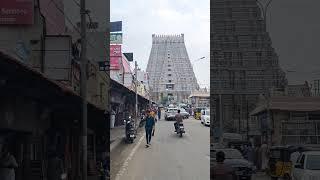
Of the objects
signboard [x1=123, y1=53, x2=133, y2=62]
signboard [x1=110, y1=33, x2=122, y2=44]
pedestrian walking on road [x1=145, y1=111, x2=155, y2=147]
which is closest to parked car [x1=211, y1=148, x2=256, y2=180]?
signboard [x1=123, y1=53, x2=133, y2=62]

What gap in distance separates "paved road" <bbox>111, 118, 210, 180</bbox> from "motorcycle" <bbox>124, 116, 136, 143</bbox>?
90mm

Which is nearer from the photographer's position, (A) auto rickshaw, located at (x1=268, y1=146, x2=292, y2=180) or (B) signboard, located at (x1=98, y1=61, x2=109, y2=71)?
(A) auto rickshaw, located at (x1=268, y1=146, x2=292, y2=180)

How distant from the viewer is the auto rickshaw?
17.1ft

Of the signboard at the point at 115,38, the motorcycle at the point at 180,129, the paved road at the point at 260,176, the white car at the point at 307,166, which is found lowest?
the paved road at the point at 260,176

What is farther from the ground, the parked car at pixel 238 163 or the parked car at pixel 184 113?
the parked car at pixel 184 113

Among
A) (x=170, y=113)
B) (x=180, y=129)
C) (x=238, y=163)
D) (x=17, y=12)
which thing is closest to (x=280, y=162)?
(x=238, y=163)

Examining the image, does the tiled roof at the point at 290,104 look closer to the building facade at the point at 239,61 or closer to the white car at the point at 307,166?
the building facade at the point at 239,61

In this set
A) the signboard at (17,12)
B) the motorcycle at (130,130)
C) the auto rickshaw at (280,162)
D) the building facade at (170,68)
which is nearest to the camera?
the auto rickshaw at (280,162)

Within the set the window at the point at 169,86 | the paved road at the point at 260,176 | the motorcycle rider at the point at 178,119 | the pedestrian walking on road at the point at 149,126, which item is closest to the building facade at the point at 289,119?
the paved road at the point at 260,176

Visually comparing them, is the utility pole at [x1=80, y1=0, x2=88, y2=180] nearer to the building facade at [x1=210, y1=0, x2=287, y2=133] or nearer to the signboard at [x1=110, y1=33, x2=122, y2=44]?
the signboard at [x1=110, y1=33, x2=122, y2=44]

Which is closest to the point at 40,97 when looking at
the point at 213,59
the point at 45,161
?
the point at 45,161

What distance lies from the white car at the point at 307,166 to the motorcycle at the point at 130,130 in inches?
88.8

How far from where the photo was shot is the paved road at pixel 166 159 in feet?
20.0

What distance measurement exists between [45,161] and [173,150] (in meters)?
1.67
